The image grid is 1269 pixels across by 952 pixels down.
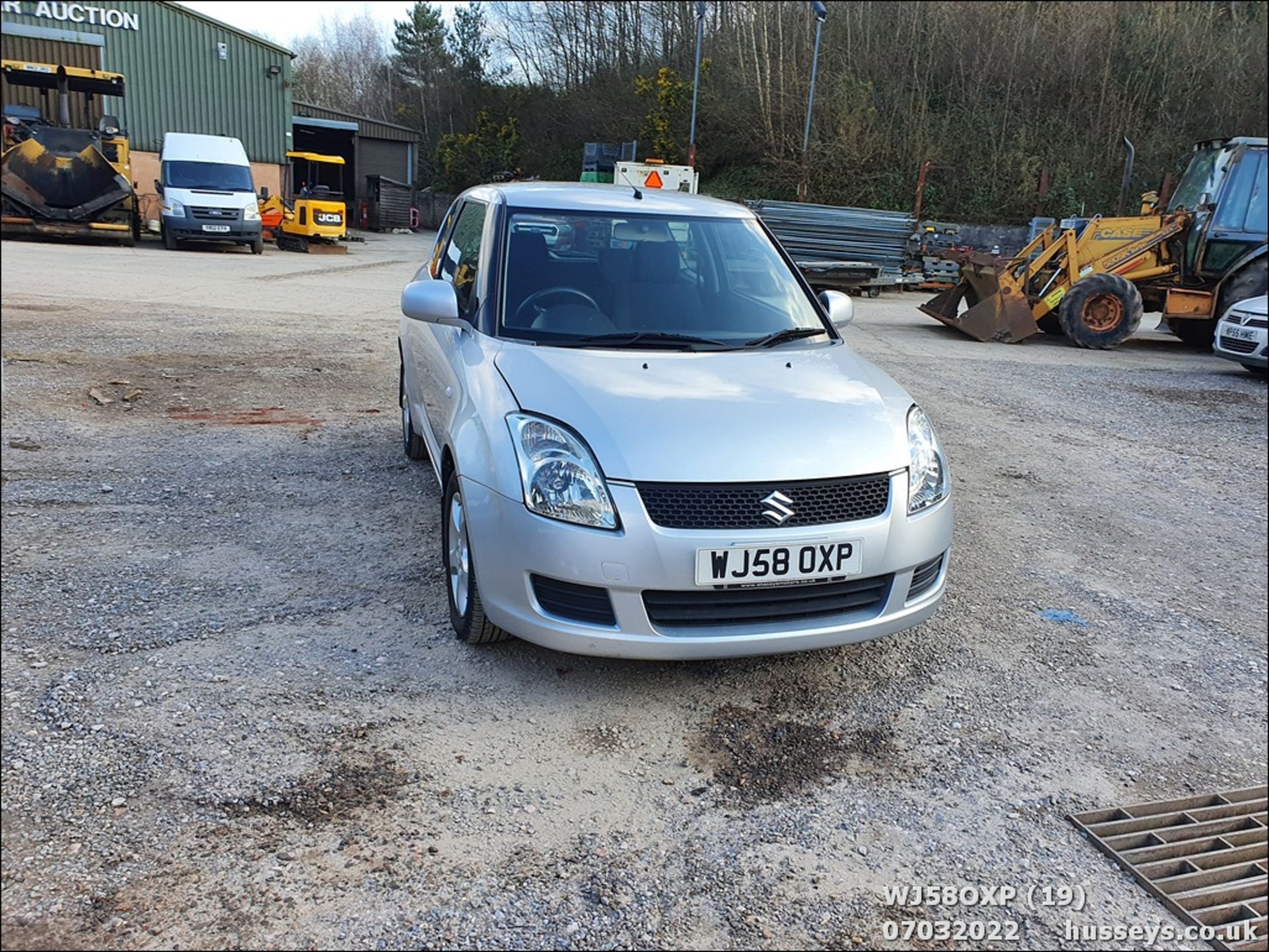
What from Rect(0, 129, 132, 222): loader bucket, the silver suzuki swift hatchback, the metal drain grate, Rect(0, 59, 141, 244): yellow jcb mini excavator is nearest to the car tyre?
the silver suzuki swift hatchback

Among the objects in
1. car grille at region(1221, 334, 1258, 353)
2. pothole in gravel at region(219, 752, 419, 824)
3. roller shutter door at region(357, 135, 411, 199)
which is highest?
roller shutter door at region(357, 135, 411, 199)

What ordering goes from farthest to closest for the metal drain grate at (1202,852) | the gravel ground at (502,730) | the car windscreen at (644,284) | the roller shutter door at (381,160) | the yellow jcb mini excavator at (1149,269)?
the roller shutter door at (381,160)
the yellow jcb mini excavator at (1149,269)
the car windscreen at (644,284)
the metal drain grate at (1202,852)
the gravel ground at (502,730)

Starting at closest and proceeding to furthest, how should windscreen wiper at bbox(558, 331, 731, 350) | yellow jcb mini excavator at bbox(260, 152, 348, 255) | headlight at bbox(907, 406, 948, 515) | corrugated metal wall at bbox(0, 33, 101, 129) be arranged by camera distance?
headlight at bbox(907, 406, 948, 515) → windscreen wiper at bbox(558, 331, 731, 350) → yellow jcb mini excavator at bbox(260, 152, 348, 255) → corrugated metal wall at bbox(0, 33, 101, 129)

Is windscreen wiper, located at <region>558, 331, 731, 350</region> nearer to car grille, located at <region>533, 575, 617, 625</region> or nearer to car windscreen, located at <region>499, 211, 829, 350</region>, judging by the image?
car windscreen, located at <region>499, 211, 829, 350</region>

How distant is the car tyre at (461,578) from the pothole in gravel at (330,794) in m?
0.68

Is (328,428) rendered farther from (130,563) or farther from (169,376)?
(130,563)

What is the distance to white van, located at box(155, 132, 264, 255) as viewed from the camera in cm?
2089

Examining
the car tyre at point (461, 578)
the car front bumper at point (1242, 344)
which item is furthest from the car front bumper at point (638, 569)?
the car front bumper at point (1242, 344)

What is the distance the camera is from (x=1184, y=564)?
16.3 ft

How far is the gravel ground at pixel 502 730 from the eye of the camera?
92.7 inches

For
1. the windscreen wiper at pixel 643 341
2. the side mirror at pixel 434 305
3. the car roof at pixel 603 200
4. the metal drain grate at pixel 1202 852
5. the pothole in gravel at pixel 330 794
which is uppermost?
the car roof at pixel 603 200

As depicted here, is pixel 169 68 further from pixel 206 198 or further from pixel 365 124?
pixel 365 124

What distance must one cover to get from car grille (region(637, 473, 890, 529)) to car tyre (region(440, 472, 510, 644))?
0.71 meters

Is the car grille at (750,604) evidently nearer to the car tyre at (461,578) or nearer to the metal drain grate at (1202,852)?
the car tyre at (461,578)
